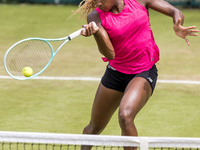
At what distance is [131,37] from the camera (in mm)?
5266

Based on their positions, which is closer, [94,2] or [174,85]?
[94,2]

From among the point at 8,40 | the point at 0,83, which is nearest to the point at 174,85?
the point at 0,83

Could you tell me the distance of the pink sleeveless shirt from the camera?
522cm

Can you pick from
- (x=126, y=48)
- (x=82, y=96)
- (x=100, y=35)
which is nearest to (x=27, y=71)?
(x=100, y=35)

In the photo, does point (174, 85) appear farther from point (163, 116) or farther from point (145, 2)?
point (145, 2)

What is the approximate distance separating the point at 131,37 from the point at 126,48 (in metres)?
0.14

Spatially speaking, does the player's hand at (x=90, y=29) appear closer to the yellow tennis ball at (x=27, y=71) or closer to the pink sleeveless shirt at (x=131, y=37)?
the pink sleeveless shirt at (x=131, y=37)

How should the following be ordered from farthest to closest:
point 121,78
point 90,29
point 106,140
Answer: point 121,78, point 90,29, point 106,140

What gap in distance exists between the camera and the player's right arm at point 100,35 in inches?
188

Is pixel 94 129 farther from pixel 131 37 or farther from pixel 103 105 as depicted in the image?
pixel 131 37

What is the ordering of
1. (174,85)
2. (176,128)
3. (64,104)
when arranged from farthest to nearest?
(174,85) → (64,104) → (176,128)

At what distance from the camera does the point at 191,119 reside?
754 cm

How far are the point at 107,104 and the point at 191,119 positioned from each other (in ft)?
8.52

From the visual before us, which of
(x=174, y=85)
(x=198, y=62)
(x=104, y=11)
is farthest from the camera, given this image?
(x=198, y=62)
